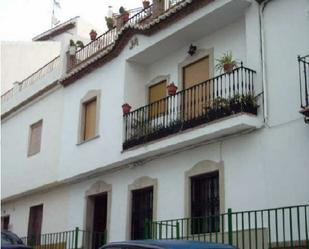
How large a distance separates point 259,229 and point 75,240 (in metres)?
6.86

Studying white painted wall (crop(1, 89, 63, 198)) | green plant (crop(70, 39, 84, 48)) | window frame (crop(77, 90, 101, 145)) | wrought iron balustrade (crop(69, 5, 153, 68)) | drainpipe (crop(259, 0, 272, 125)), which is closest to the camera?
drainpipe (crop(259, 0, 272, 125))

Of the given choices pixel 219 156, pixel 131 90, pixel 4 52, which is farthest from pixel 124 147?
pixel 4 52

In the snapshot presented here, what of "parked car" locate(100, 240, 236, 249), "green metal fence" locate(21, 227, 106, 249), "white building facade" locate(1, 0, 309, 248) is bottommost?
"parked car" locate(100, 240, 236, 249)

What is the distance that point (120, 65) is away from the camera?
17125mm

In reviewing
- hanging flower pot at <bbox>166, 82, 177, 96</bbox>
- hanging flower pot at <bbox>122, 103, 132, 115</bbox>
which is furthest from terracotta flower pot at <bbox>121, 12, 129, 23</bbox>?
hanging flower pot at <bbox>166, 82, 177, 96</bbox>

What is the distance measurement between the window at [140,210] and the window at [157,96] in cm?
207

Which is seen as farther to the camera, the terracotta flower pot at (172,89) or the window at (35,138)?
the window at (35,138)

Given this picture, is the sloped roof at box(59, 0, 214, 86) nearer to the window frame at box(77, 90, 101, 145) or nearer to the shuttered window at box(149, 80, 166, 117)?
the window frame at box(77, 90, 101, 145)

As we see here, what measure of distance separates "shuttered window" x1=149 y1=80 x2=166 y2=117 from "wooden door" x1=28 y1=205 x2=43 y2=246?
21.4 ft

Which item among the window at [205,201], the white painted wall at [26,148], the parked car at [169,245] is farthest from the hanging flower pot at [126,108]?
Answer: the parked car at [169,245]

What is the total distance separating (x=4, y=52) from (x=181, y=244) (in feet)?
75.4

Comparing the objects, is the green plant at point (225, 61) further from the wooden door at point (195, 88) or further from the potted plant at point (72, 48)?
the potted plant at point (72, 48)

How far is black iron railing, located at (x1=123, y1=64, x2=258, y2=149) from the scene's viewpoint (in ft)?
41.9

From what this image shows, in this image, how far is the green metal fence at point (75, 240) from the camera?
1706 cm
